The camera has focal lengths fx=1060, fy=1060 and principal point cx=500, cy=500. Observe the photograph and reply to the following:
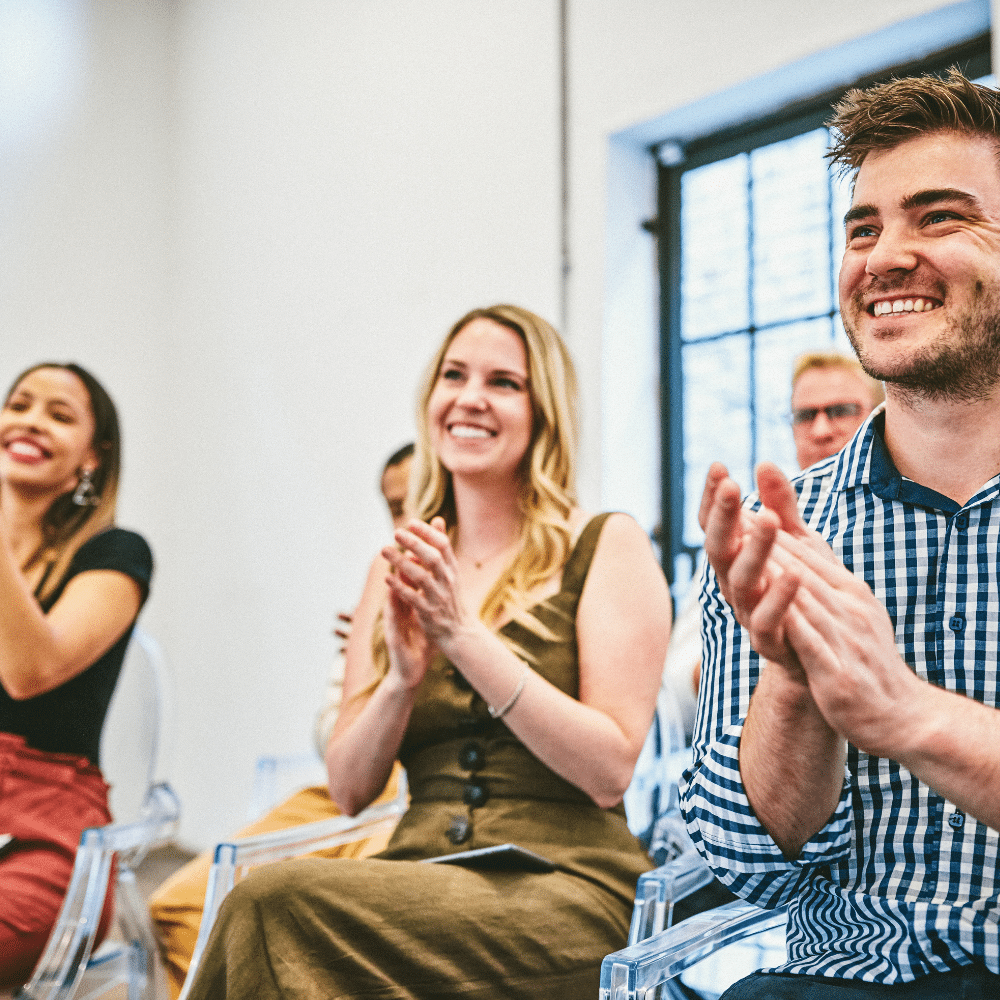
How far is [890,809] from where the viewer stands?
104cm

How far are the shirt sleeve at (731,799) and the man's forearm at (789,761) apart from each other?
1 cm

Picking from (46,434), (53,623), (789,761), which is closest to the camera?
(789,761)

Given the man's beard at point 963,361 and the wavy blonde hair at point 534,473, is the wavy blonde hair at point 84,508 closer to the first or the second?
the wavy blonde hair at point 534,473

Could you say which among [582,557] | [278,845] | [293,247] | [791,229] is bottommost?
[278,845]

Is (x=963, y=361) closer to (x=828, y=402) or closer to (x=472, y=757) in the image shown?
(x=472, y=757)

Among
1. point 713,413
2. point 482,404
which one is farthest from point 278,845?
point 713,413

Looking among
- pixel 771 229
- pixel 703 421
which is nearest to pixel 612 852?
pixel 703 421

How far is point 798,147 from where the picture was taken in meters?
2.86

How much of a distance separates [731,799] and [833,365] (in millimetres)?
1474

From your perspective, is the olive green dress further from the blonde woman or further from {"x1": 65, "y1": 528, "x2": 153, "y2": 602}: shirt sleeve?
{"x1": 65, "y1": 528, "x2": 153, "y2": 602}: shirt sleeve

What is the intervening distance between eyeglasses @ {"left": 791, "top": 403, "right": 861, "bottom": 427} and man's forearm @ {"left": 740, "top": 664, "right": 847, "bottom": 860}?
1.35m

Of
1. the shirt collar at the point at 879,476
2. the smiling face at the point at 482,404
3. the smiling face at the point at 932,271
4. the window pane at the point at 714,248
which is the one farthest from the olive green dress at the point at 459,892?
the window pane at the point at 714,248

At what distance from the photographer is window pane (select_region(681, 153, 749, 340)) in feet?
9.84

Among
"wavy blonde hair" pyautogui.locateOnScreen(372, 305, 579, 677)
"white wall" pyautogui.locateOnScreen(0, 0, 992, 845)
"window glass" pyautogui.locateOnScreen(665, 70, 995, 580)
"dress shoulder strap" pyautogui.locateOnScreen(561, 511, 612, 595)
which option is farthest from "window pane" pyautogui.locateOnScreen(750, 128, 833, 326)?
"dress shoulder strap" pyautogui.locateOnScreen(561, 511, 612, 595)
